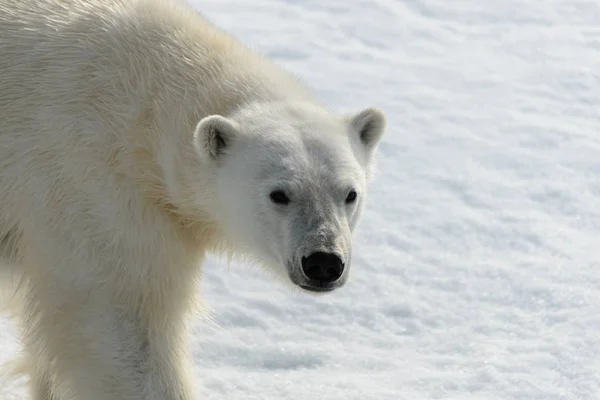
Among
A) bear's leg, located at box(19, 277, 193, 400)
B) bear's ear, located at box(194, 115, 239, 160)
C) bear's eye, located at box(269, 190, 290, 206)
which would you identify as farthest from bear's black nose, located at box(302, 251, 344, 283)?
bear's leg, located at box(19, 277, 193, 400)

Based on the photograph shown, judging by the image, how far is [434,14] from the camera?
9.96 m

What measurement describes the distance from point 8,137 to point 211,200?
0.79 metres

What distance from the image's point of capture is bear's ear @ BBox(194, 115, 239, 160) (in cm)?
410

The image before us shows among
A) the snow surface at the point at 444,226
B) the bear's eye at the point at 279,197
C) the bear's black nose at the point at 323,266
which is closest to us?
the bear's black nose at the point at 323,266

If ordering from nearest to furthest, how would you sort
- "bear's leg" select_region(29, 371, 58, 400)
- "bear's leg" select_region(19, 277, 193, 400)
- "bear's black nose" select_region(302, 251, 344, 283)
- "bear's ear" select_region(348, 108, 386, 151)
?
"bear's black nose" select_region(302, 251, 344, 283) → "bear's leg" select_region(19, 277, 193, 400) → "bear's ear" select_region(348, 108, 386, 151) → "bear's leg" select_region(29, 371, 58, 400)

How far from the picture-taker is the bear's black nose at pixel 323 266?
12.8 ft

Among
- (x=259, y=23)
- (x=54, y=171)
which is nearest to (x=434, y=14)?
(x=259, y=23)

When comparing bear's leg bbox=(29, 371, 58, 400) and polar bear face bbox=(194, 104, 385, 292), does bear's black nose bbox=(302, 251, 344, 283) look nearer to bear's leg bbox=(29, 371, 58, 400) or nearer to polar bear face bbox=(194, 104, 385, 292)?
polar bear face bbox=(194, 104, 385, 292)

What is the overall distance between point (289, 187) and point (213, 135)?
0.34 metres

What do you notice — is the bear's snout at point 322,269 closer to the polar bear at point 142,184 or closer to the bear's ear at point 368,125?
the polar bear at point 142,184

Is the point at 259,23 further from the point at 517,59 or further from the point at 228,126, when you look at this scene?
the point at 228,126

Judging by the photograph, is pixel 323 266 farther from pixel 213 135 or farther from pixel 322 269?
pixel 213 135

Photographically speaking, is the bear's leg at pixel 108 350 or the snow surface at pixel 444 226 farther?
the snow surface at pixel 444 226

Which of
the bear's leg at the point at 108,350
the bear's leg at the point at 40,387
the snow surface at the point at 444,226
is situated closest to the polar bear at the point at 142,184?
the bear's leg at the point at 108,350
